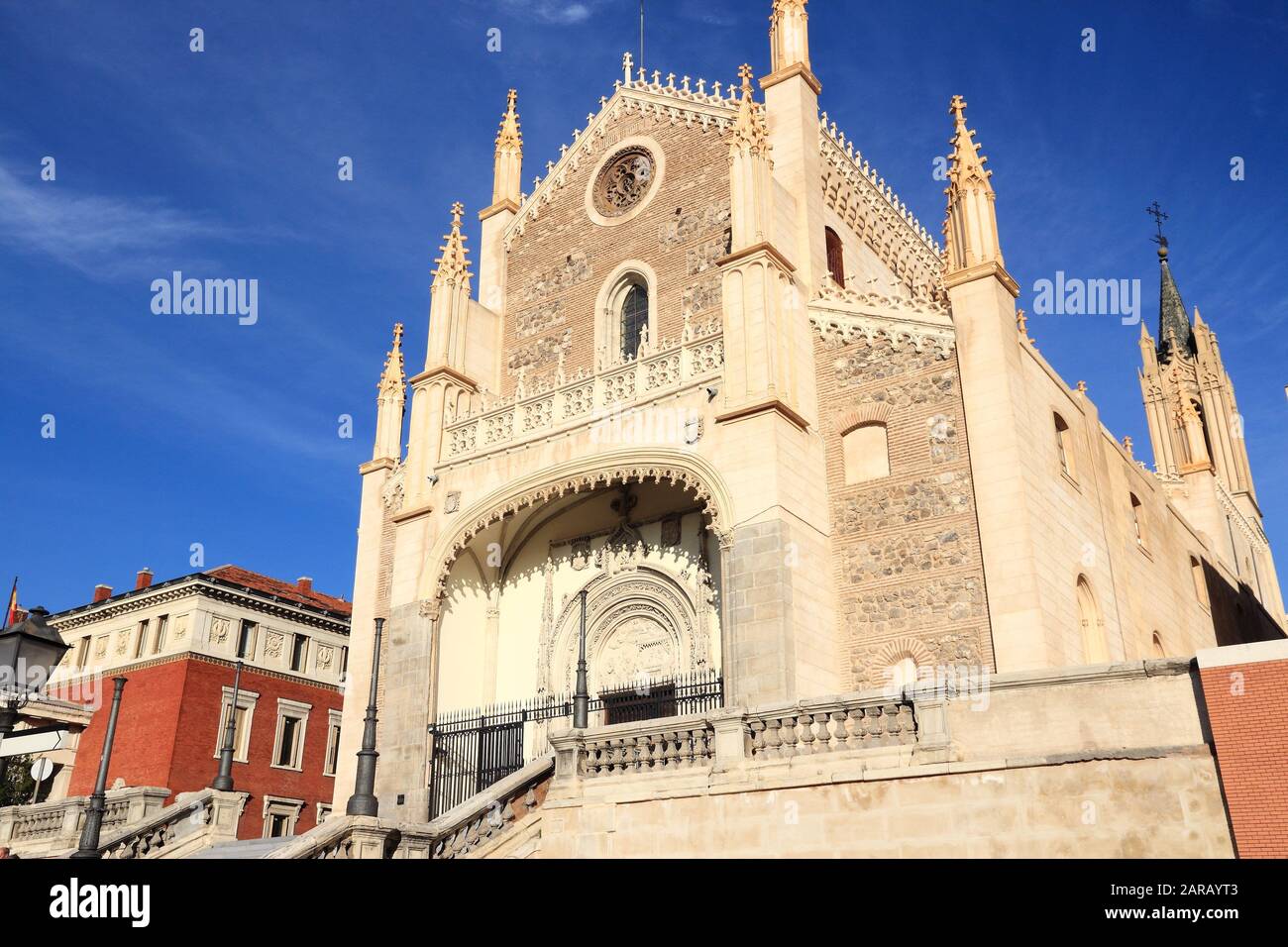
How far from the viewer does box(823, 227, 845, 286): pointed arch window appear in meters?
25.3

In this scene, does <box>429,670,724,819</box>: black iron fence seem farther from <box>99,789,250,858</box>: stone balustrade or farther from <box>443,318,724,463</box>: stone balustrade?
<box>443,318,724,463</box>: stone balustrade

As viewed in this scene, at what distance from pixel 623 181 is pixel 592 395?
25.0 ft

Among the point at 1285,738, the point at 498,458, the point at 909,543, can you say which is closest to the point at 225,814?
the point at 498,458

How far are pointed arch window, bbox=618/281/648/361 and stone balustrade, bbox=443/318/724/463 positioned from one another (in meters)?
2.35

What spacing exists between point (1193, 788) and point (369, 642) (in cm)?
1901

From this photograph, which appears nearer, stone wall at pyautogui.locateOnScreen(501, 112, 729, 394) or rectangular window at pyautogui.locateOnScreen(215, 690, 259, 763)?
stone wall at pyautogui.locateOnScreen(501, 112, 729, 394)

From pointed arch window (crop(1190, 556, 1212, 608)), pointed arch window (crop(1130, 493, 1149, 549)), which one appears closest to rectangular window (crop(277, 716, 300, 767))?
pointed arch window (crop(1130, 493, 1149, 549))

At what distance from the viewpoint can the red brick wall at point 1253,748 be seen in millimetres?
10008

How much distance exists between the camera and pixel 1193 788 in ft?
34.5

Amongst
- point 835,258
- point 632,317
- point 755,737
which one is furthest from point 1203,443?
point 755,737

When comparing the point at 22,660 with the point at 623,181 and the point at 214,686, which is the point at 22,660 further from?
the point at 214,686

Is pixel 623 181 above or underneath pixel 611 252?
above

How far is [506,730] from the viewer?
75.4 ft

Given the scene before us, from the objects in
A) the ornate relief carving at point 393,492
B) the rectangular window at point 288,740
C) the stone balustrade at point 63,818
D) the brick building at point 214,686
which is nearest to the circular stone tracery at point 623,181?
the ornate relief carving at point 393,492
